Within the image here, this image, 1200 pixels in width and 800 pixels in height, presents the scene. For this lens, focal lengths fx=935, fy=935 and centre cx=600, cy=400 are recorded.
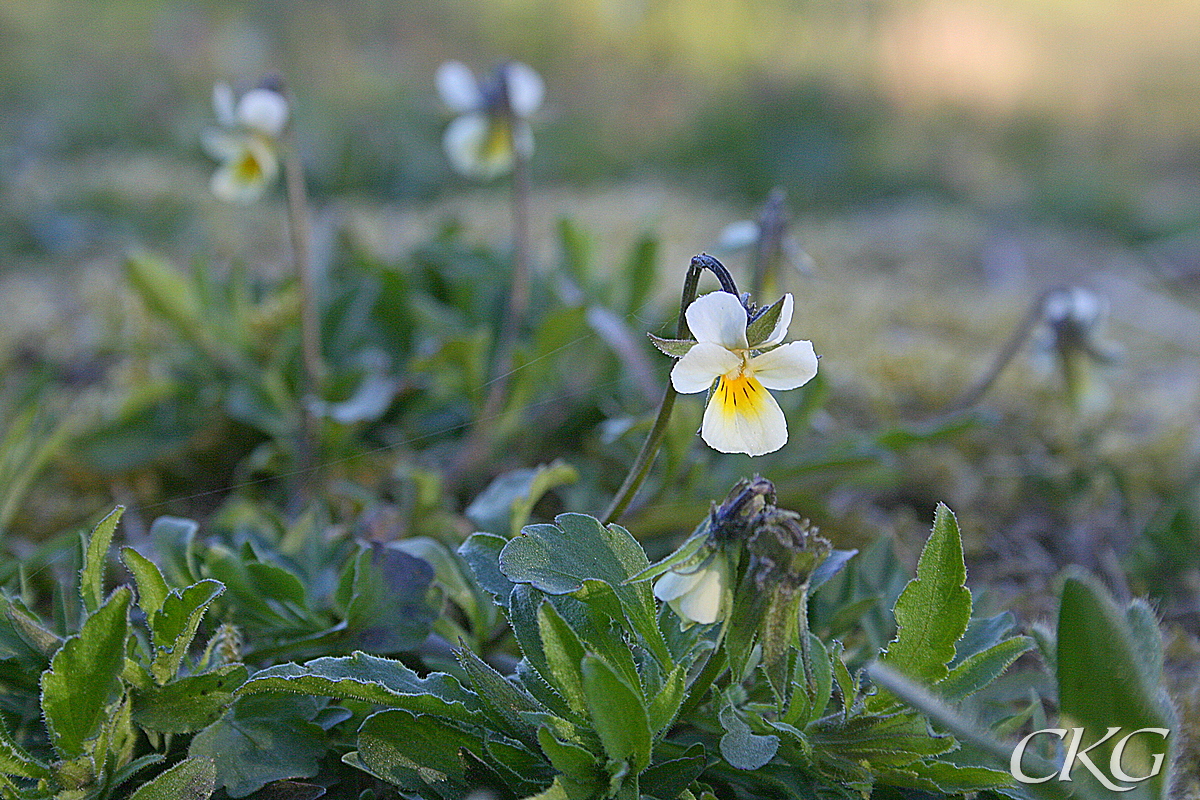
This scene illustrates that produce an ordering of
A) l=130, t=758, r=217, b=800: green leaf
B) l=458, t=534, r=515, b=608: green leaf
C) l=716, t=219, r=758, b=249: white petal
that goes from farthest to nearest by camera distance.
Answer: l=716, t=219, r=758, b=249: white petal < l=458, t=534, r=515, b=608: green leaf < l=130, t=758, r=217, b=800: green leaf

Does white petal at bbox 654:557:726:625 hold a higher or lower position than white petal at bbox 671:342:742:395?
lower

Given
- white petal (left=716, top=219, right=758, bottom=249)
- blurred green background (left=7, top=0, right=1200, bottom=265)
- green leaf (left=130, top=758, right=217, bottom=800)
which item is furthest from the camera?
blurred green background (left=7, top=0, right=1200, bottom=265)

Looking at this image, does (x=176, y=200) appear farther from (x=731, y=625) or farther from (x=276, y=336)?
(x=731, y=625)

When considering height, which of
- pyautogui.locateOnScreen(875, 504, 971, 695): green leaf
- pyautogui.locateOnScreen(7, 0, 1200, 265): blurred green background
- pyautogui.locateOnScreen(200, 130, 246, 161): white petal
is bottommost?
pyautogui.locateOnScreen(7, 0, 1200, 265): blurred green background

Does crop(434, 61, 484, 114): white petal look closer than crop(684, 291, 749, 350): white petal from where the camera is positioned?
No

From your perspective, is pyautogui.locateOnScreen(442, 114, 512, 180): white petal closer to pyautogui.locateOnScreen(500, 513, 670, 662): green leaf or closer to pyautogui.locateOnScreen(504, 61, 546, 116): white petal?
pyautogui.locateOnScreen(504, 61, 546, 116): white petal

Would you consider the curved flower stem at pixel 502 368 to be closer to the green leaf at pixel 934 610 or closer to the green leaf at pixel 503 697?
the green leaf at pixel 503 697

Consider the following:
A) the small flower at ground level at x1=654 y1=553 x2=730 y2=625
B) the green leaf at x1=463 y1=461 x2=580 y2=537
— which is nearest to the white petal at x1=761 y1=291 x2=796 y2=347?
the small flower at ground level at x1=654 y1=553 x2=730 y2=625
